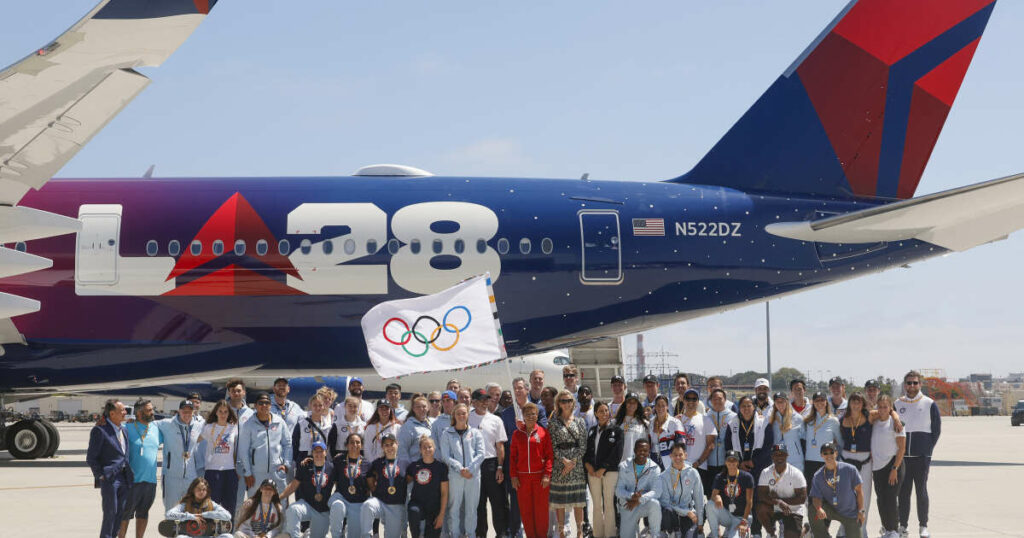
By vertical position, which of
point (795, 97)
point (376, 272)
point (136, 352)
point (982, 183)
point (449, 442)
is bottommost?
point (449, 442)

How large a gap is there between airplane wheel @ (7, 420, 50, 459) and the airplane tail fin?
568 inches

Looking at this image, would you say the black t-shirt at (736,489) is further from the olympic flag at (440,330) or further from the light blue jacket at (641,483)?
the olympic flag at (440,330)

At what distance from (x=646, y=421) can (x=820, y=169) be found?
8192 millimetres

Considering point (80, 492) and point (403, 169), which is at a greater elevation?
point (403, 169)

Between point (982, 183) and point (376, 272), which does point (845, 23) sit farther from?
point (376, 272)

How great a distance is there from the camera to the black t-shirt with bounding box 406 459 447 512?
10.9 meters

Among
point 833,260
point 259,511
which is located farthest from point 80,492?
point 833,260

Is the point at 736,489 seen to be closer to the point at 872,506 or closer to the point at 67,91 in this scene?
the point at 872,506

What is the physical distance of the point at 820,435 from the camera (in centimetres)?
1177

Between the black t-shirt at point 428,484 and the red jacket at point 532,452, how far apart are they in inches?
33.7

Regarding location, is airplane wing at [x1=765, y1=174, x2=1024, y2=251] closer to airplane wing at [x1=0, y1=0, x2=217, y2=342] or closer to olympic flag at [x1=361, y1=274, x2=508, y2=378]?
olympic flag at [x1=361, y1=274, x2=508, y2=378]

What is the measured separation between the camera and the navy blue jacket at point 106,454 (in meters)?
10.8

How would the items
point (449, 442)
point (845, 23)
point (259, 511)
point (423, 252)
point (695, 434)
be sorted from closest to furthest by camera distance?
point (259, 511) → point (449, 442) → point (695, 434) → point (423, 252) → point (845, 23)

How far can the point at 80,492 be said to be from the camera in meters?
15.3
